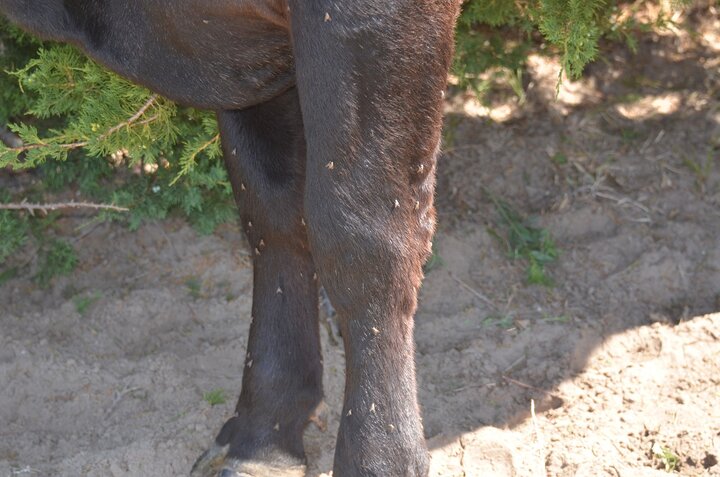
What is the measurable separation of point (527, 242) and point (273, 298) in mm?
1343

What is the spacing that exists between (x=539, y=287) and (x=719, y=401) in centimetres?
84

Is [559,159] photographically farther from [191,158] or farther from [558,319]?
[191,158]

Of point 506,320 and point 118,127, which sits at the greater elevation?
point 118,127

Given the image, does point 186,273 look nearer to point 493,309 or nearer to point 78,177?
point 78,177

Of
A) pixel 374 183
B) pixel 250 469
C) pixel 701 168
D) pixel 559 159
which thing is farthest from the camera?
pixel 559 159

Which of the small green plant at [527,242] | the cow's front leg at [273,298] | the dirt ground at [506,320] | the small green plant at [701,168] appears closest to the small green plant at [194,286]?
the dirt ground at [506,320]

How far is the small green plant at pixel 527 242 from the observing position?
3.59m

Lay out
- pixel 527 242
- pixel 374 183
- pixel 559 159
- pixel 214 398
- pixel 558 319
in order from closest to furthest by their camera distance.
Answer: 1. pixel 374 183
2. pixel 214 398
3. pixel 558 319
4. pixel 527 242
5. pixel 559 159

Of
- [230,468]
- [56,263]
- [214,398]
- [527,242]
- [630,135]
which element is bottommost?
[230,468]

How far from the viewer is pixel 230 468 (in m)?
2.69

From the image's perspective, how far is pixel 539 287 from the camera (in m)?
3.58

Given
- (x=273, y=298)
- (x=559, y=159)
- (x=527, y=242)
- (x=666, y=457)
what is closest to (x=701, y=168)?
(x=559, y=159)

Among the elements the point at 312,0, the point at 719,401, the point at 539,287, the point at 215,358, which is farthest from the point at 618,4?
the point at 312,0

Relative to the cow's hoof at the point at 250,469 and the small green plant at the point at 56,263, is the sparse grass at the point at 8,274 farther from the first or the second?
the cow's hoof at the point at 250,469
